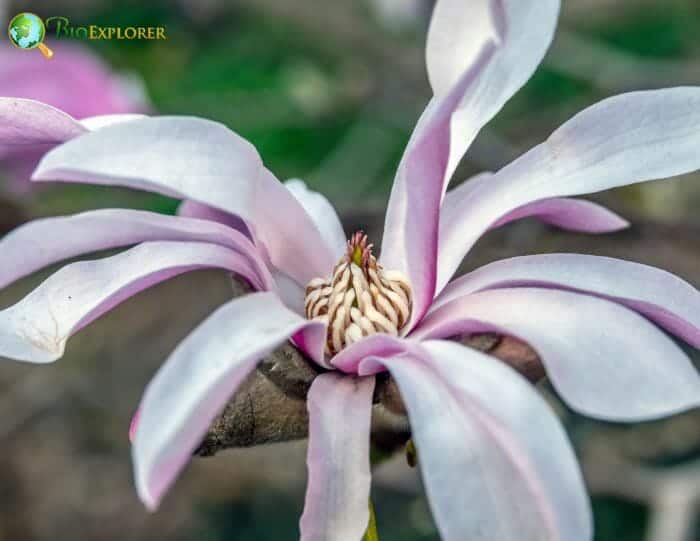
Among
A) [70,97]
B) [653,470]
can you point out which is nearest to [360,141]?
[70,97]

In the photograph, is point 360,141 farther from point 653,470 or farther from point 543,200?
point 543,200

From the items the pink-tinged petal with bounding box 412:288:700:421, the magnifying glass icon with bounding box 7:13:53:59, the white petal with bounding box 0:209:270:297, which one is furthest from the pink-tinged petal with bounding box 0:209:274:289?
the magnifying glass icon with bounding box 7:13:53:59

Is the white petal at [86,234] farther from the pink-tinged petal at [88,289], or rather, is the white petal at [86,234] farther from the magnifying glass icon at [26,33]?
the magnifying glass icon at [26,33]

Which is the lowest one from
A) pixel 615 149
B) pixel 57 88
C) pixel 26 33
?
pixel 57 88

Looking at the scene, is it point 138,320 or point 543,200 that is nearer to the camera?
point 543,200

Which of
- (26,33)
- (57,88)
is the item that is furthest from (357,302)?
(57,88)

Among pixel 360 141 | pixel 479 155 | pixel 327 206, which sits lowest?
pixel 360 141

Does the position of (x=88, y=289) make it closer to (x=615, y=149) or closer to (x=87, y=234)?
(x=87, y=234)
